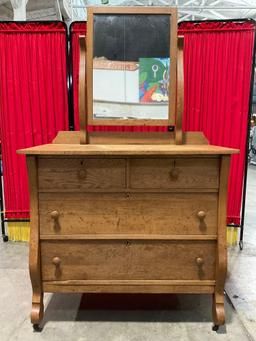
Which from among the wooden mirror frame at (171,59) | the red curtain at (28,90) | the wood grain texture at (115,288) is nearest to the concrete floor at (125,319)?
the wood grain texture at (115,288)

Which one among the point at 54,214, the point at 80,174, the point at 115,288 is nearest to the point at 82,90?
the point at 80,174

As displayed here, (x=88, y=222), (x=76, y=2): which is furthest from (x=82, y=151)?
(x=76, y=2)

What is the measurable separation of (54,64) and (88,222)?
1.53 metres

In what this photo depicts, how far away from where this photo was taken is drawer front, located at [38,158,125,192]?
1.56 meters

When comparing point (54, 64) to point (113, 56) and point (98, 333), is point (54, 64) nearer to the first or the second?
point (113, 56)

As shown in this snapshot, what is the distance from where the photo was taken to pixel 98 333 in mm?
1640

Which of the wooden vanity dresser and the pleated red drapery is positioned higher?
the pleated red drapery

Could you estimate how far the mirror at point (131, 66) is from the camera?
1.86m

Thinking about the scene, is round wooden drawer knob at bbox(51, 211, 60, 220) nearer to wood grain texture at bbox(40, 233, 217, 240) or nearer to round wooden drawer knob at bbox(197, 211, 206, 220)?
wood grain texture at bbox(40, 233, 217, 240)

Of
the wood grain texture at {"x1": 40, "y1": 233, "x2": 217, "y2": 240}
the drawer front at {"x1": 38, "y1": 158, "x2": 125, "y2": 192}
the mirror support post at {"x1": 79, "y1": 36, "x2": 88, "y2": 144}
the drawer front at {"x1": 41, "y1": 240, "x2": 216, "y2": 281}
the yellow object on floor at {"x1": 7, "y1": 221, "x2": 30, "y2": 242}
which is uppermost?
the mirror support post at {"x1": 79, "y1": 36, "x2": 88, "y2": 144}

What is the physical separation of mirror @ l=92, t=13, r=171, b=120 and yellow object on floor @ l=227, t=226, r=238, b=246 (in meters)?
1.40

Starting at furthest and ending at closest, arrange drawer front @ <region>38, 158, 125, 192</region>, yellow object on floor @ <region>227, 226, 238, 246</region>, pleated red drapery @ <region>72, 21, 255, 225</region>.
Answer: yellow object on floor @ <region>227, 226, 238, 246</region> → pleated red drapery @ <region>72, 21, 255, 225</region> → drawer front @ <region>38, 158, 125, 192</region>

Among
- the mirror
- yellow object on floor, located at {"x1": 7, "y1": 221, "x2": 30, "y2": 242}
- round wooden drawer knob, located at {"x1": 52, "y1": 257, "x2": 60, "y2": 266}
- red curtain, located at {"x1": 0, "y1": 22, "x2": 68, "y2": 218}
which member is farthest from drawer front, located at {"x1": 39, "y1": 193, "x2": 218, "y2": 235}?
yellow object on floor, located at {"x1": 7, "y1": 221, "x2": 30, "y2": 242}

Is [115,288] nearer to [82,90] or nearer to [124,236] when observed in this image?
[124,236]
